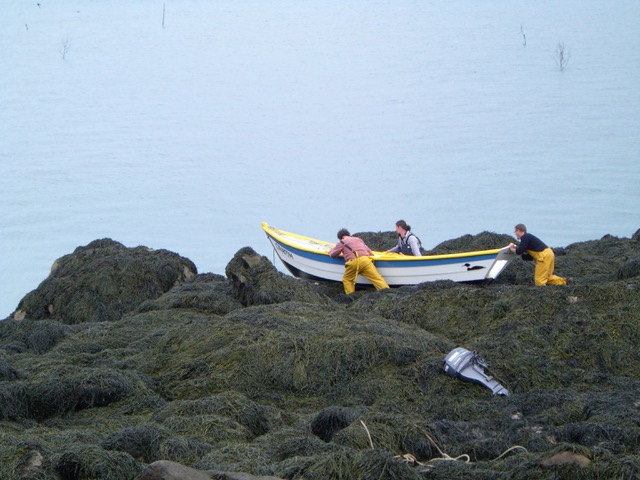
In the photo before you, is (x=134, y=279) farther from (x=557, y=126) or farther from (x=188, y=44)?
(x=188, y=44)

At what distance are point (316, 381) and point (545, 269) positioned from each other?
4.49 meters

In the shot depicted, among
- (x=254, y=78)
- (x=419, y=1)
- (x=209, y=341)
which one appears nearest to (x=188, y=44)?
(x=254, y=78)

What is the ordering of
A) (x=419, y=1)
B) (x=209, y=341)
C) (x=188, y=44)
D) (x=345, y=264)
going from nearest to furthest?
(x=209, y=341), (x=345, y=264), (x=188, y=44), (x=419, y=1)

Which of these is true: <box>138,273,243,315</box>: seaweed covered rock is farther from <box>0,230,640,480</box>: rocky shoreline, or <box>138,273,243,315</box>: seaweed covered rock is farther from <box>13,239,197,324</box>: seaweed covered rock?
<box>13,239,197,324</box>: seaweed covered rock

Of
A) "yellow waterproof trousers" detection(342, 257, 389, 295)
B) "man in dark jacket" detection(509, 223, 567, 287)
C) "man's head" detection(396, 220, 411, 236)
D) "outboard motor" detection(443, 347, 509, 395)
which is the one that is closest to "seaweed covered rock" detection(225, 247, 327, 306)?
"yellow waterproof trousers" detection(342, 257, 389, 295)

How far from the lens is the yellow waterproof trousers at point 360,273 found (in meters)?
12.2

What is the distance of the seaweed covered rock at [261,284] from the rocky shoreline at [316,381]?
0.08 ft

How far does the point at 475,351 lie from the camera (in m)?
8.31

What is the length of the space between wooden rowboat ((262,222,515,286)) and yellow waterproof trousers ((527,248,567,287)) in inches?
18.2

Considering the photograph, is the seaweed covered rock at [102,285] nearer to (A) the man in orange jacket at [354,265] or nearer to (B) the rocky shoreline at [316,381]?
(B) the rocky shoreline at [316,381]

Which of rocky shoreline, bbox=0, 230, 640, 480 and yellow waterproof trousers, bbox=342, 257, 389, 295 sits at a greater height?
yellow waterproof trousers, bbox=342, 257, 389, 295

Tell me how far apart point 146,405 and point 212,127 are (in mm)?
16125

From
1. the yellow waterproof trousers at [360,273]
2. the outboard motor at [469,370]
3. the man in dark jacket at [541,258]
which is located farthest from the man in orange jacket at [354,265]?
the outboard motor at [469,370]

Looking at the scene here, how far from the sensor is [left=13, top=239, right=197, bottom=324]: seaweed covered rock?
484 inches
